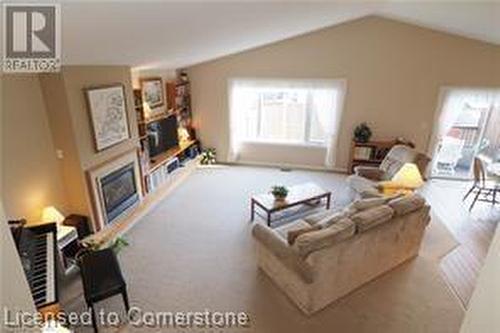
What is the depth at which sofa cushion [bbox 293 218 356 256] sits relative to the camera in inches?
126

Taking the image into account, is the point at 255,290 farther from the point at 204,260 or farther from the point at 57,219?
the point at 57,219

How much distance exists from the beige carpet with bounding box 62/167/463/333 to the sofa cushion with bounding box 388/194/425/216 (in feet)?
2.85

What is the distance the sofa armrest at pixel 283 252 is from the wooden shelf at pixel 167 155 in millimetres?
3040

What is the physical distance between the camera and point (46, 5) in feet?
6.07

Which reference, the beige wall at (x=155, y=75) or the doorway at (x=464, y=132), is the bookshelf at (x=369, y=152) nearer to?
the doorway at (x=464, y=132)

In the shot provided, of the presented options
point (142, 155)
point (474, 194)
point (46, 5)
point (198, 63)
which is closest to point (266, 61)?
point (198, 63)

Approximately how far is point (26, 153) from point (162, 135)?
2987 mm

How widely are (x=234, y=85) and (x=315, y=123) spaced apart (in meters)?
2.11

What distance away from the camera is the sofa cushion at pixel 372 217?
11.5ft

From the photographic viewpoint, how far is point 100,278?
3.22 m

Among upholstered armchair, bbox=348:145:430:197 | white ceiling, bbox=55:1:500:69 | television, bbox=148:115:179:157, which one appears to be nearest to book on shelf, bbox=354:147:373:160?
upholstered armchair, bbox=348:145:430:197

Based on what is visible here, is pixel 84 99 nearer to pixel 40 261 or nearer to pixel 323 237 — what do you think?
pixel 40 261

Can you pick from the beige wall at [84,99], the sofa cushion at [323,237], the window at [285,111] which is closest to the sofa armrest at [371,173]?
the window at [285,111]

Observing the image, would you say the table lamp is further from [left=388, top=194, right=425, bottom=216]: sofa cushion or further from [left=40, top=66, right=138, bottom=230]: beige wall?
[left=388, top=194, right=425, bottom=216]: sofa cushion
